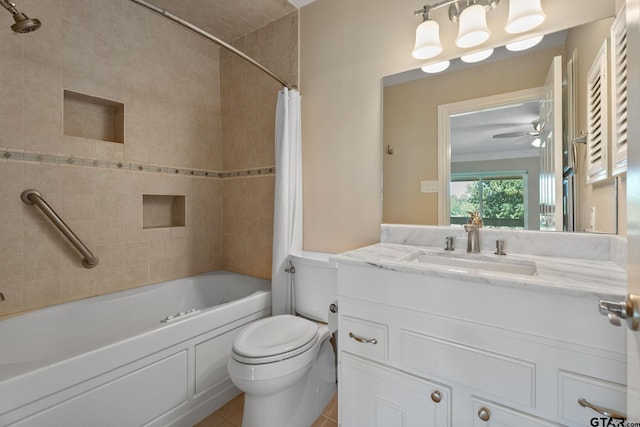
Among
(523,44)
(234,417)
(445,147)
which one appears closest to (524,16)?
(523,44)

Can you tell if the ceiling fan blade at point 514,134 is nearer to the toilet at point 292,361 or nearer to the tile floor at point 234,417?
the toilet at point 292,361

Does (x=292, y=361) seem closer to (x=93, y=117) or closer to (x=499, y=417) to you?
(x=499, y=417)

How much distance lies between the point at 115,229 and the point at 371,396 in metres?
1.91

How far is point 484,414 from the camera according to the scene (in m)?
0.86

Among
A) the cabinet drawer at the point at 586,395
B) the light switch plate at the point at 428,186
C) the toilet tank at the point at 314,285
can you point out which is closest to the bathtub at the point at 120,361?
the toilet tank at the point at 314,285

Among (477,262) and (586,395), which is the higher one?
(477,262)

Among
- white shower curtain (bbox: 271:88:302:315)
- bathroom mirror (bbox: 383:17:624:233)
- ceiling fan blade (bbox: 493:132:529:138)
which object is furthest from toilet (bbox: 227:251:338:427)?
ceiling fan blade (bbox: 493:132:529:138)

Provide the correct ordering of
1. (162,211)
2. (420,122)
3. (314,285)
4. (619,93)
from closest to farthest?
(619,93) < (420,122) < (314,285) < (162,211)

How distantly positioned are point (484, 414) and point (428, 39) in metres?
1.62

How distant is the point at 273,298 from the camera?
6.20 feet

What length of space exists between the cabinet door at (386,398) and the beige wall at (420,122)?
31.3 inches

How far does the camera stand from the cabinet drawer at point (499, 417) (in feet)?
2.61

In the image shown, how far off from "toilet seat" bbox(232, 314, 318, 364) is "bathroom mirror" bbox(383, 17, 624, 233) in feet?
2.55

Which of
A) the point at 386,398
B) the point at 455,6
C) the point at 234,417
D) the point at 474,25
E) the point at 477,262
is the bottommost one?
the point at 234,417
